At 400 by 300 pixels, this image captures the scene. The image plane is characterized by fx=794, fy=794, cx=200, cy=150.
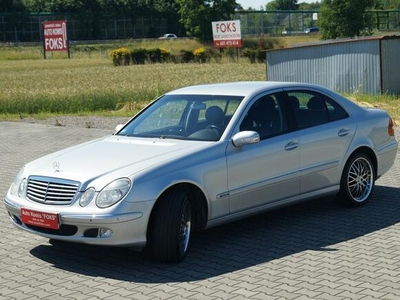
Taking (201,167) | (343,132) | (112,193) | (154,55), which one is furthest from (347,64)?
(154,55)

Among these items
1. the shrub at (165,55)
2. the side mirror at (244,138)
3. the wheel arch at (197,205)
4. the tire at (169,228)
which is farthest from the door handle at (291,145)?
the shrub at (165,55)

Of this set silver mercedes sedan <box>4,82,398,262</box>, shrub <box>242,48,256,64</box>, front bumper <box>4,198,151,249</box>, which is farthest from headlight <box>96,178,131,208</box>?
shrub <box>242,48,256,64</box>

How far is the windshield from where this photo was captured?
7910 millimetres

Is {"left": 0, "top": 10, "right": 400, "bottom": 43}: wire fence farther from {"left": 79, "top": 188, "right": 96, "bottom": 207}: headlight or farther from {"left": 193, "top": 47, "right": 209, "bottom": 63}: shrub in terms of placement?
{"left": 79, "top": 188, "right": 96, "bottom": 207}: headlight

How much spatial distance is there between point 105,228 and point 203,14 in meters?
89.4

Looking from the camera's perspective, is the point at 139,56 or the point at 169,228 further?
the point at 139,56

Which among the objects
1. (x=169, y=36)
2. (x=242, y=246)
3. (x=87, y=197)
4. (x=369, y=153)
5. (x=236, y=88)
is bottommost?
(x=242, y=246)

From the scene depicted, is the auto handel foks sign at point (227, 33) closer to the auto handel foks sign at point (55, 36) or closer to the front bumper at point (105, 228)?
the auto handel foks sign at point (55, 36)

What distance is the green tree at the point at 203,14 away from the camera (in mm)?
92750

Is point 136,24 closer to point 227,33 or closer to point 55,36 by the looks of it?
point 55,36

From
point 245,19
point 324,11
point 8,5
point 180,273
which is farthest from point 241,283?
point 8,5

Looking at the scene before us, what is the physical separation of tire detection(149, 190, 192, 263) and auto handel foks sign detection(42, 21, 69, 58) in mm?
64004

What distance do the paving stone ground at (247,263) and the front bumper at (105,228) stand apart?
0.30 m

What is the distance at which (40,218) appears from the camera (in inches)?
273
